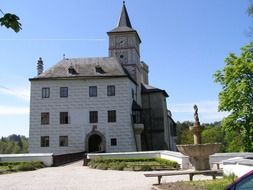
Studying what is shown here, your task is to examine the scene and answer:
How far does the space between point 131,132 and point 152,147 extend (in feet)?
26.6

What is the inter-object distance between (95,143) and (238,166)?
34.3 meters

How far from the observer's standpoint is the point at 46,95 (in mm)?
47312

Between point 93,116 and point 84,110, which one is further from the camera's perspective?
point 84,110

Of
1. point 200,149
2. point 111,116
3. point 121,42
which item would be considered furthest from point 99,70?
point 200,149

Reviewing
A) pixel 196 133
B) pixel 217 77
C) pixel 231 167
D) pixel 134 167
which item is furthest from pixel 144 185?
pixel 217 77

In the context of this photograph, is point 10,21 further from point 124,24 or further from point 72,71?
point 124,24

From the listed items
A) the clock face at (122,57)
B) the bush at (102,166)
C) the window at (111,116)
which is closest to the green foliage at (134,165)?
the bush at (102,166)

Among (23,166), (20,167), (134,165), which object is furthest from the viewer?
(23,166)

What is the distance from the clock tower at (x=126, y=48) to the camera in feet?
178

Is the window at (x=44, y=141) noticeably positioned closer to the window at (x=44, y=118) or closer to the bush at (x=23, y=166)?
the window at (x=44, y=118)

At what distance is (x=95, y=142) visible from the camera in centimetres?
4741

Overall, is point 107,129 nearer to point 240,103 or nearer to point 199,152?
point 240,103

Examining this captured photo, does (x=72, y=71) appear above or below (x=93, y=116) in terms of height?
above

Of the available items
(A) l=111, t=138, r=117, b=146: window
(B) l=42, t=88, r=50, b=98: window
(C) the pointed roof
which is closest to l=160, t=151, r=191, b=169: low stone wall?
(A) l=111, t=138, r=117, b=146: window
